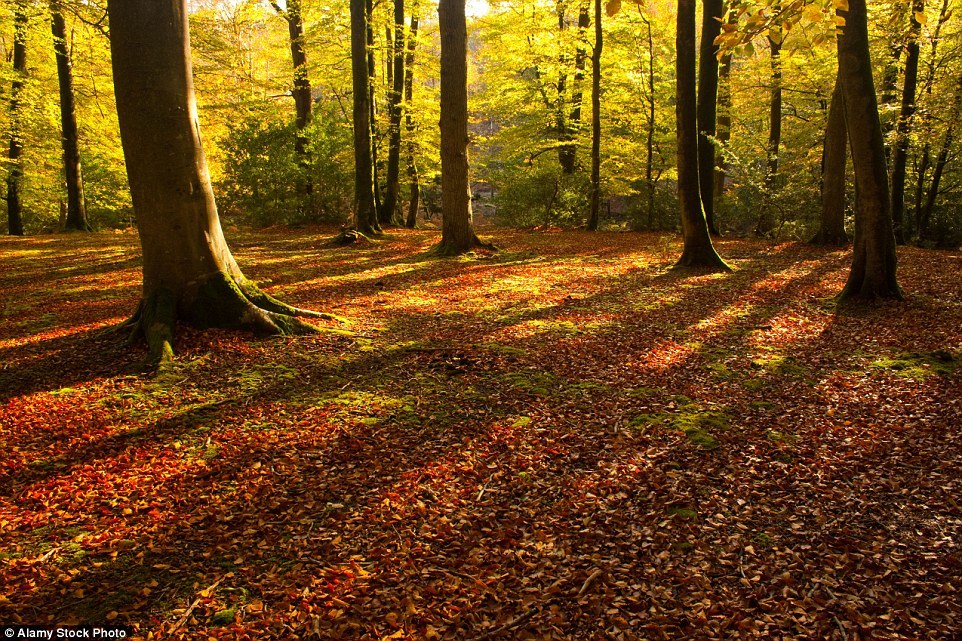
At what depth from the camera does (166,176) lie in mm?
5098

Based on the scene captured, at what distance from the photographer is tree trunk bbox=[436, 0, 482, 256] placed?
456 inches

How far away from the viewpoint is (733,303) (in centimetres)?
817

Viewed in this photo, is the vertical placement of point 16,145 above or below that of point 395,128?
below

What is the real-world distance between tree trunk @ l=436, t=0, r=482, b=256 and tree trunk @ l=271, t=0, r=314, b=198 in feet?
29.1

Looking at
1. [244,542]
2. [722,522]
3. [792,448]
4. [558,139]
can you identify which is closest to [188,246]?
[244,542]

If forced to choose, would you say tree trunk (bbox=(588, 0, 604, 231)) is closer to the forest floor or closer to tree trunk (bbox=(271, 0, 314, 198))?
tree trunk (bbox=(271, 0, 314, 198))

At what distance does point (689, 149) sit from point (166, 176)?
933cm

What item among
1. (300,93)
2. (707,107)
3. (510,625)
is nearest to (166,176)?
(510,625)

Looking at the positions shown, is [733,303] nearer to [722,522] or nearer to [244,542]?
[722,522]

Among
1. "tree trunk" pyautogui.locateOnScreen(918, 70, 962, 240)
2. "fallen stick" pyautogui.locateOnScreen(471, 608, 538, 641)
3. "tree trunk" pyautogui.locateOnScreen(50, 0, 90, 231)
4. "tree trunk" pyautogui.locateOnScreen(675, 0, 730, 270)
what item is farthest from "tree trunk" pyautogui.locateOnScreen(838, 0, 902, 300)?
"tree trunk" pyautogui.locateOnScreen(50, 0, 90, 231)

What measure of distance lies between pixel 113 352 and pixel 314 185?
51.5 ft

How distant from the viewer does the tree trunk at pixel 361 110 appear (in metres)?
15.2

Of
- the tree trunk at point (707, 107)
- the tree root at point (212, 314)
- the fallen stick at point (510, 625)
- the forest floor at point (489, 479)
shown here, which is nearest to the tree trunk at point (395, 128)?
the tree trunk at point (707, 107)

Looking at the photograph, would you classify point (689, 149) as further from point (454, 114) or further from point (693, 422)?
point (693, 422)
